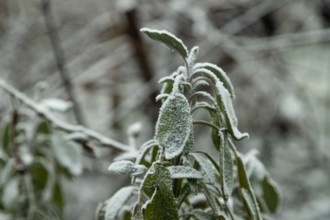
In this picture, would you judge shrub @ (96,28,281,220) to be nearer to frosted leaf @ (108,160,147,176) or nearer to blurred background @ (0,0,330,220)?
frosted leaf @ (108,160,147,176)

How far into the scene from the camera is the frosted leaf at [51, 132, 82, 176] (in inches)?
48.2

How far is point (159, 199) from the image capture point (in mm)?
619

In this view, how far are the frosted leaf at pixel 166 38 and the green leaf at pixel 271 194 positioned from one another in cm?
50

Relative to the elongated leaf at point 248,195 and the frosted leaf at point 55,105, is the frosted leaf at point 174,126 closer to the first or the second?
the elongated leaf at point 248,195

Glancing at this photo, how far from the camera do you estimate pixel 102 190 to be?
3682 mm

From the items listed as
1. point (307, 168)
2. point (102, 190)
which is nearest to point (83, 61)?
point (102, 190)

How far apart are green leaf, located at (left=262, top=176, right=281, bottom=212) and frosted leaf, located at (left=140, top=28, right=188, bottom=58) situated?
502mm

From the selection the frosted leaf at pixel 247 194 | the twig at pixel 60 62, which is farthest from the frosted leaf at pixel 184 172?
the twig at pixel 60 62

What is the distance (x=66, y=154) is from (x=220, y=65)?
2335 mm

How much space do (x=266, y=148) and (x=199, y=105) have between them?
265 cm

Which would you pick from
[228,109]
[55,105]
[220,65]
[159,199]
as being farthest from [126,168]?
[220,65]

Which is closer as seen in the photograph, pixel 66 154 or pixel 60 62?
pixel 66 154

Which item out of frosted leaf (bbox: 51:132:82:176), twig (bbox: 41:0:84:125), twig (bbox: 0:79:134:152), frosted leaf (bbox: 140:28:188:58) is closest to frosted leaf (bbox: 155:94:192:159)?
frosted leaf (bbox: 140:28:188:58)

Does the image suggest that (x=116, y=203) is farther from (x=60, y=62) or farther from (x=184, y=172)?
(x=60, y=62)
